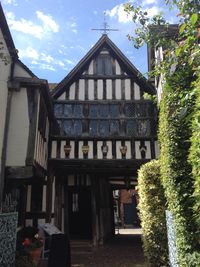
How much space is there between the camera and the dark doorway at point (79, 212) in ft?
45.2

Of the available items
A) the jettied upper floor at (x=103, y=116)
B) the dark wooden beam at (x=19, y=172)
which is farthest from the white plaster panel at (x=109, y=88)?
the dark wooden beam at (x=19, y=172)

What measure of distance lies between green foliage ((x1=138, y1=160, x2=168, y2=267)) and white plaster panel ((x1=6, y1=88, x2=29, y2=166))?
3284mm

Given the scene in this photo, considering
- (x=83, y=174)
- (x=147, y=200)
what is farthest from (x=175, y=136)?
(x=83, y=174)

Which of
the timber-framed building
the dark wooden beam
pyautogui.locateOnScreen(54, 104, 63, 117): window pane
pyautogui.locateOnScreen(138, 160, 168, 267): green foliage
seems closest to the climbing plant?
pyautogui.locateOnScreen(138, 160, 168, 267): green foliage

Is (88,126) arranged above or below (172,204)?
above

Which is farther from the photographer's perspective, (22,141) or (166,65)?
(22,141)

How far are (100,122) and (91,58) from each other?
2620 mm

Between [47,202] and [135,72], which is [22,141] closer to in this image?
[47,202]

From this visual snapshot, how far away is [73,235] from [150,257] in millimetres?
7181

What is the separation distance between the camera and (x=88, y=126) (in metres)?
11.8

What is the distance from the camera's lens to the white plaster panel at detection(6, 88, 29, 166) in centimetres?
845

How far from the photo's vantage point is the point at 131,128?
11.7 m

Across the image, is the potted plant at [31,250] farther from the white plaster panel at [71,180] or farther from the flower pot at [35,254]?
the white plaster panel at [71,180]

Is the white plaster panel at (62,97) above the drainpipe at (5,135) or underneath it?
above
